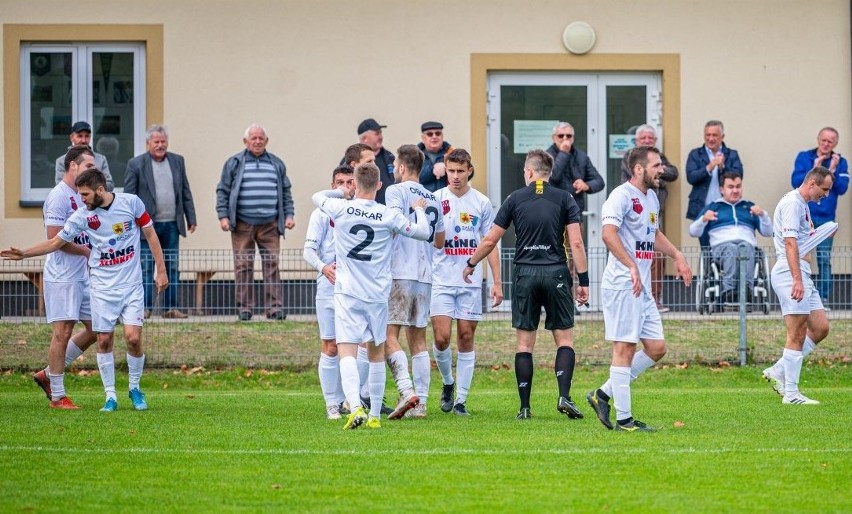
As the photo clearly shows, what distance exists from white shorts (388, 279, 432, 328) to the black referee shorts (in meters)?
0.79

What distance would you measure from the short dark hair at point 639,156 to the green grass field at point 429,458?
6.63 ft

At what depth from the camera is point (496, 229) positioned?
40.0 feet

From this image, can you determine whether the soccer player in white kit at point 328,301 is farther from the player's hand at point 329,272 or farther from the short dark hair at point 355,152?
the player's hand at point 329,272

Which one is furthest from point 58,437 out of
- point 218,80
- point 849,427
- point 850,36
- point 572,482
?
point 850,36

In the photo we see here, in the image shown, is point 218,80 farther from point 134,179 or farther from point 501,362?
point 501,362

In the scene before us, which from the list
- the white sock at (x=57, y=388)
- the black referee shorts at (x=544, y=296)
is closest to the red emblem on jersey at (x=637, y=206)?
the black referee shorts at (x=544, y=296)

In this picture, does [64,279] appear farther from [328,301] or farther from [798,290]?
[798,290]

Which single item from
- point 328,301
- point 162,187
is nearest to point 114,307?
point 328,301

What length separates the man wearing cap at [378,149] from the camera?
52.6 feet

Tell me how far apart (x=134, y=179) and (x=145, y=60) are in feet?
8.35

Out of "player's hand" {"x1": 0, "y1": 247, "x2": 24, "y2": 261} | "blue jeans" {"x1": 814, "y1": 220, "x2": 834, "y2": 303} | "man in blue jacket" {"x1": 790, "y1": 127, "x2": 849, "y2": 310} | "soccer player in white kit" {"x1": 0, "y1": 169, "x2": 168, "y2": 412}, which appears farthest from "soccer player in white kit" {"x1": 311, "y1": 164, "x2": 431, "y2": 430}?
"man in blue jacket" {"x1": 790, "y1": 127, "x2": 849, "y2": 310}

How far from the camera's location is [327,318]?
1277 centimetres

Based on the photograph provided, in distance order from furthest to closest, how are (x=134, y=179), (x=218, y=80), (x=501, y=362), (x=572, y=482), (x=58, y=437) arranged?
1. (x=218, y=80)
2. (x=134, y=179)
3. (x=501, y=362)
4. (x=58, y=437)
5. (x=572, y=482)

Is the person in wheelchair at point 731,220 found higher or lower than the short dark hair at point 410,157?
lower
